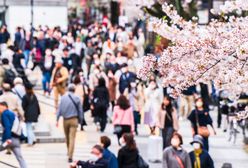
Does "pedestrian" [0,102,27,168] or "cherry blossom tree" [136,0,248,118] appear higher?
"cherry blossom tree" [136,0,248,118]

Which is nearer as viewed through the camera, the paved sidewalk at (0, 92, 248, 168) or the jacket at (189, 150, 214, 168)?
the jacket at (189, 150, 214, 168)

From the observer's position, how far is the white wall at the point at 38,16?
160 feet

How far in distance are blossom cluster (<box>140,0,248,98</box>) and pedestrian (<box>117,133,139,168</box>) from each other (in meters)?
3.28


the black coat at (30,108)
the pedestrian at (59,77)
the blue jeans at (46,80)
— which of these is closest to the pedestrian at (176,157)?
the black coat at (30,108)

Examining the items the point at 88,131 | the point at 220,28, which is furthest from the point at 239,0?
the point at 88,131

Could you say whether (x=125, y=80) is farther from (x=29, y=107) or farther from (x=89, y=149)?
(x=29, y=107)

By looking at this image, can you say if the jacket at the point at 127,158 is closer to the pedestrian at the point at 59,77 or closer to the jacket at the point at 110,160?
the jacket at the point at 110,160

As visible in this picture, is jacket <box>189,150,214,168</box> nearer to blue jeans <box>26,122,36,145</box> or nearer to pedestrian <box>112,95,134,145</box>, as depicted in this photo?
pedestrian <box>112,95,134,145</box>

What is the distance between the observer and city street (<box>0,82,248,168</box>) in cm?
2206

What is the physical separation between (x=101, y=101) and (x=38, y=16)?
23.7m

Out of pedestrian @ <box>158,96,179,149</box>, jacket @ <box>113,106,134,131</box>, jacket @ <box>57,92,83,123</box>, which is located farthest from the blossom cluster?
jacket @ <box>113,106,134,131</box>

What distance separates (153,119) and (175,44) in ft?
38.7

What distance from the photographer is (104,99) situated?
2634cm

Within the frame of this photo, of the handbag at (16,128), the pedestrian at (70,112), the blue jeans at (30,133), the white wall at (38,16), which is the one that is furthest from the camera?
the white wall at (38,16)
